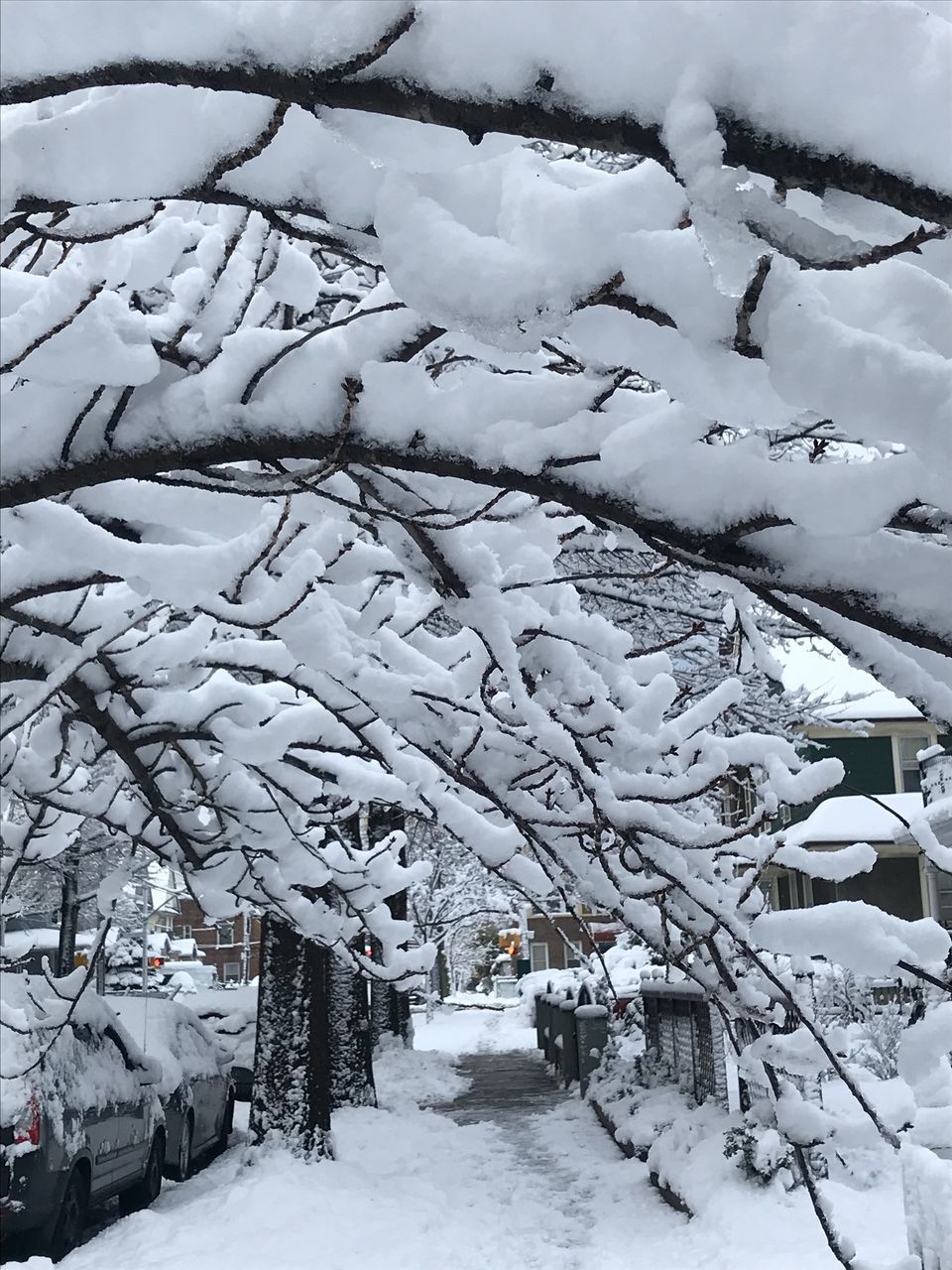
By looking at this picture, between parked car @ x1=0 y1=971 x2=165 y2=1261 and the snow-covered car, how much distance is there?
36cm

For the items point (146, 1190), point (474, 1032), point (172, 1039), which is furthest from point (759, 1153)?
point (474, 1032)

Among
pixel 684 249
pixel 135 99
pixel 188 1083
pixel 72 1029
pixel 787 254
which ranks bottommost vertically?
pixel 188 1083

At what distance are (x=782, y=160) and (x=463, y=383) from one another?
0.98 meters

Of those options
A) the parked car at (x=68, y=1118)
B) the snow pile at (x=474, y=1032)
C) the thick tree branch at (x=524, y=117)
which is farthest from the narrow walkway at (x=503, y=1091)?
the thick tree branch at (x=524, y=117)

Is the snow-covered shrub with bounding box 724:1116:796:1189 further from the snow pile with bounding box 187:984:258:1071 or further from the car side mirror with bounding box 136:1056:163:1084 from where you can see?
the snow pile with bounding box 187:984:258:1071

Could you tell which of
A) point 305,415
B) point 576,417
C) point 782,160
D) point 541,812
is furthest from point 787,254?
point 541,812

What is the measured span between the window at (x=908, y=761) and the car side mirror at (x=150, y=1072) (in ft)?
59.3

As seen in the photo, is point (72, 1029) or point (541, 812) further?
point (72, 1029)

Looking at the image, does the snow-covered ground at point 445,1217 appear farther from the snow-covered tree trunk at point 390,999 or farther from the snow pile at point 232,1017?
the snow pile at point 232,1017

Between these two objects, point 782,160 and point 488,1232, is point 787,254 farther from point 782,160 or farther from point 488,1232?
point 488,1232

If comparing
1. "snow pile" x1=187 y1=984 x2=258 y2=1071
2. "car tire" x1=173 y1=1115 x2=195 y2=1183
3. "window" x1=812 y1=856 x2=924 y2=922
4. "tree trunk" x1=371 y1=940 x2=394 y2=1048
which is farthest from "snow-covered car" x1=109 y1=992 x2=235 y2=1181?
"window" x1=812 y1=856 x2=924 y2=922

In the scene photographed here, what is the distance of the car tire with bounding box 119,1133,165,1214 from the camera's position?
9.16m

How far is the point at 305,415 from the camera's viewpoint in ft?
7.42

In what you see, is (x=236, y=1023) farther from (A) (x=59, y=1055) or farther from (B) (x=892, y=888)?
(B) (x=892, y=888)
